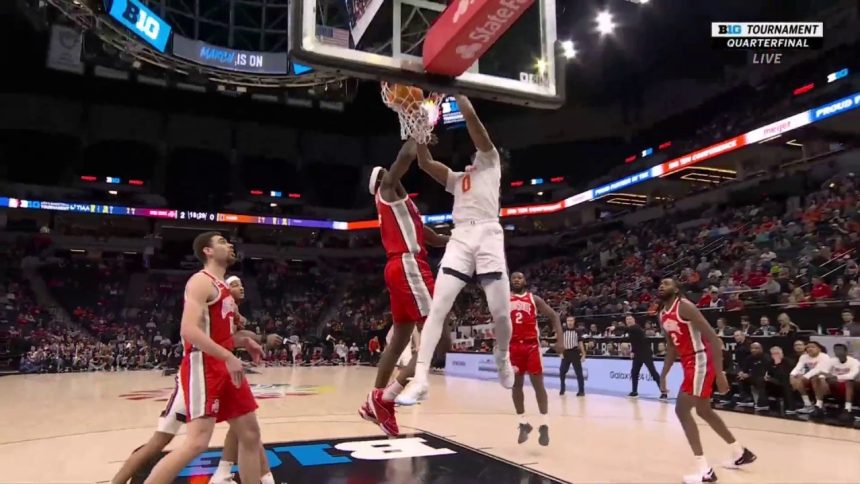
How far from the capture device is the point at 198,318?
3.74 meters

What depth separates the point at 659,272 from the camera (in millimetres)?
20344

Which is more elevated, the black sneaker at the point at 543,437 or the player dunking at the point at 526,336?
the player dunking at the point at 526,336

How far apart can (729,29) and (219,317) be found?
731 inches

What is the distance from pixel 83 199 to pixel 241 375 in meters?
30.9

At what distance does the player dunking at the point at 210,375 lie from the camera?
3.62 m

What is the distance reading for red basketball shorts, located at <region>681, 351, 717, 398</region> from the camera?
18.9 ft

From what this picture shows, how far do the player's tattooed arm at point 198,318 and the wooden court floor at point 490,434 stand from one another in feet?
8.09

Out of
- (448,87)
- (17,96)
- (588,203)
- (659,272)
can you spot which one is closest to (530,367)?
(448,87)

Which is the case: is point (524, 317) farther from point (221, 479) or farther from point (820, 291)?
point (820, 291)

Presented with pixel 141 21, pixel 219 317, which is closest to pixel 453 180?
pixel 219 317

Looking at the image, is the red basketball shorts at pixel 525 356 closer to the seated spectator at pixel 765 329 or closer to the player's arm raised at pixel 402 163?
the player's arm raised at pixel 402 163

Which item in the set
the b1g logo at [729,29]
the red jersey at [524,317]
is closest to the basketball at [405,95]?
the red jersey at [524,317]

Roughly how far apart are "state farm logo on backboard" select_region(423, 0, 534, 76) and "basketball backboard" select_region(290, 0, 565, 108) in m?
0.06

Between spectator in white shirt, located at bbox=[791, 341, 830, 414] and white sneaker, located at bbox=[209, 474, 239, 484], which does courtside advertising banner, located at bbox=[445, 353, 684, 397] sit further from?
white sneaker, located at bbox=[209, 474, 239, 484]
